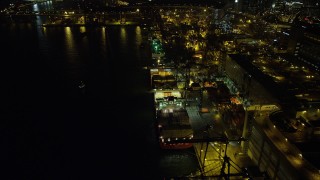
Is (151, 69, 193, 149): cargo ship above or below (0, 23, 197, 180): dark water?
above

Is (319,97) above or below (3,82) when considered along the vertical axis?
above

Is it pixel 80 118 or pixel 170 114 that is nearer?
pixel 170 114

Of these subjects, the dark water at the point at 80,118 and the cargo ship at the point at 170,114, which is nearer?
the dark water at the point at 80,118

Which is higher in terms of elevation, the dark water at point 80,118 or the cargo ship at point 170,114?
the cargo ship at point 170,114

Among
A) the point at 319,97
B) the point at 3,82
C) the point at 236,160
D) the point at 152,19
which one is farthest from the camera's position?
the point at 152,19

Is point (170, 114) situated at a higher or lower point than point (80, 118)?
higher

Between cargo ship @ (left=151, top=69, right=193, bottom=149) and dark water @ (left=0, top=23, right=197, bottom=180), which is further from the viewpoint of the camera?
cargo ship @ (left=151, top=69, right=193, bottom=149)

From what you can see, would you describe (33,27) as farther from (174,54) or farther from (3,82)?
(174,54)

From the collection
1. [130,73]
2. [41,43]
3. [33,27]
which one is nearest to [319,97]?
[130,73]
